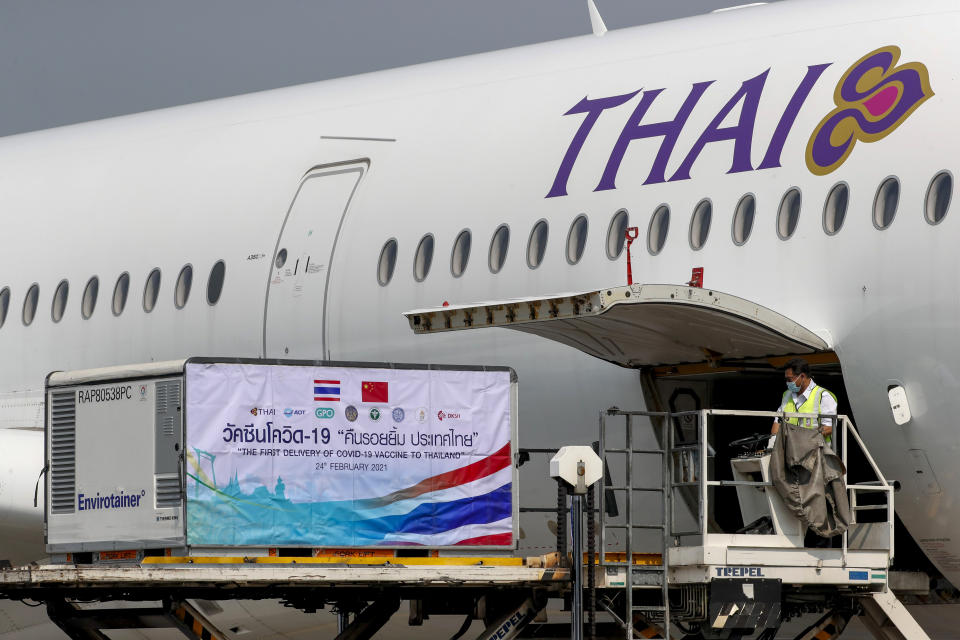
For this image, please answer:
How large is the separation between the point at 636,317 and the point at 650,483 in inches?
78.8

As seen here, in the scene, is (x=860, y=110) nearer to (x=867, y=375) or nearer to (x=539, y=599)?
(x=867, y=375)

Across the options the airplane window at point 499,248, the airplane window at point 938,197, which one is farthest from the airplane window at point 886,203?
the airplane window at point 499,248

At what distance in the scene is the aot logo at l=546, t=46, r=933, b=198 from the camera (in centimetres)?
1253

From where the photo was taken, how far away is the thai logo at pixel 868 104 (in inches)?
488

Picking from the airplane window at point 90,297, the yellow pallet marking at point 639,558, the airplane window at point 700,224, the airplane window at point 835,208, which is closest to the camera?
the yellow pallet marking at point 639,558

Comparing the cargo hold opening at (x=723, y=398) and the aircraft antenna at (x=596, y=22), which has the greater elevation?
the aircraft antenna at (x=596, y=22)

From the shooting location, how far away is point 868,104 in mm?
Result: 12586

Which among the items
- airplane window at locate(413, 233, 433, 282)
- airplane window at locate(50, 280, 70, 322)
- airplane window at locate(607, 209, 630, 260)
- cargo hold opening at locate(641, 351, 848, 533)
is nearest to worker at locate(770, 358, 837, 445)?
cargo hold opening at locate(641, 351, 848, 533)

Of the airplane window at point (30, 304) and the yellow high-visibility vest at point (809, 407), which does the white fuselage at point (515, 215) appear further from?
the yellow high-visibility vest at point (809, 407)

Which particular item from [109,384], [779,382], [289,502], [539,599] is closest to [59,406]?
[109,384]

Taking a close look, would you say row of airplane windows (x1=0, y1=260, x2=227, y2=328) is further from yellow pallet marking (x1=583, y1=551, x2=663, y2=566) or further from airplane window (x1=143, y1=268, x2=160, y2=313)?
yellow pallet marking (x1=583, y1=551, x2=663, y2=566)

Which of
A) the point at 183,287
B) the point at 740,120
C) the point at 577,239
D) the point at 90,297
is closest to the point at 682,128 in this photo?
the point at 740,120

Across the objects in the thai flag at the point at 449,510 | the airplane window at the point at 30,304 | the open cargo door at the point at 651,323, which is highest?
the airplane window at the point at 30,304

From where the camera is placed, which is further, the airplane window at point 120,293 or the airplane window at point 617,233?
the airplane window at point 120,293
